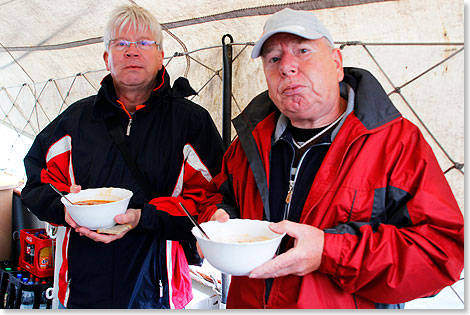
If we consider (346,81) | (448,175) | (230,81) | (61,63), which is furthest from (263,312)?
(61,63)

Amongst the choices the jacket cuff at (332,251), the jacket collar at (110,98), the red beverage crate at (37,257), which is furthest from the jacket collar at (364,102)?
the red beverage crate at (37,257)

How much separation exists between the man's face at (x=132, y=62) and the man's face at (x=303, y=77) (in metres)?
0.46

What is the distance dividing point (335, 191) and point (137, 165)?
25.9 inches

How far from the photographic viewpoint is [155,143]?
1.24 metres

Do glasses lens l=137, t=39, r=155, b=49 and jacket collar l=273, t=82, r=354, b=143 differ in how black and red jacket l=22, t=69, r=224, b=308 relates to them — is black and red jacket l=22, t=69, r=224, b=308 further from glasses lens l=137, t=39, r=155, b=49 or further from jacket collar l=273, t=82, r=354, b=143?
jacket collar l=273, t=82, r=354, b=143

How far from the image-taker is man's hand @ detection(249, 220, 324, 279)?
0.73 metres

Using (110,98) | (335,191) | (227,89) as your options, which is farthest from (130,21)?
(335,191)

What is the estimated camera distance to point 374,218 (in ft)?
2.59

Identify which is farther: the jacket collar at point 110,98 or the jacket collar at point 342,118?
the jacket collar at point 110,98

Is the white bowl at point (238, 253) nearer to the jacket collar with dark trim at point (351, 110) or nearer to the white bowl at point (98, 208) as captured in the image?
the jacket collar with dark trim at point (351, 110)

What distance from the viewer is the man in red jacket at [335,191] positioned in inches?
28.9

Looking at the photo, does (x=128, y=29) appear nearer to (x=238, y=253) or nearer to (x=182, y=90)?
(x=182, y=90)

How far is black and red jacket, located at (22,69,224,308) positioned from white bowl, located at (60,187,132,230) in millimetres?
66

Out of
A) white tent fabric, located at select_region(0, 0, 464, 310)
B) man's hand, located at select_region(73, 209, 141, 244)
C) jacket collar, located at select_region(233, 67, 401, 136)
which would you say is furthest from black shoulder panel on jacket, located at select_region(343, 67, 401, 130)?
man's hand, located at select_region(73, 209, 141, 244)
